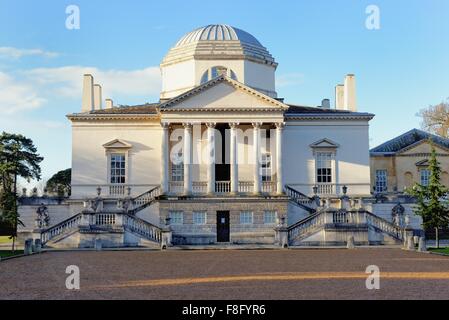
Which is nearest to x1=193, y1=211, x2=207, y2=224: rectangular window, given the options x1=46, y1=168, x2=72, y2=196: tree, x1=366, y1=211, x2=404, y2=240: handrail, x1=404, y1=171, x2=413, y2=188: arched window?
x1=366, y1=211, x2=404, y2=240: handrail

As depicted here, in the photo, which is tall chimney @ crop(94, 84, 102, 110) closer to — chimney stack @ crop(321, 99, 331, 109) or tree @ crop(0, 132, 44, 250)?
tree @ crop(0, 132, 44, 250)

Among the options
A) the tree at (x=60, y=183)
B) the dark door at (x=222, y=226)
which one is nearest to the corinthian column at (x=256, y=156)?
the dark door at (x=222, y=226)

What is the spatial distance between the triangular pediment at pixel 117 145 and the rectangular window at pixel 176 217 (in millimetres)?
7365

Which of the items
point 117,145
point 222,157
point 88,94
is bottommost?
point 222,157

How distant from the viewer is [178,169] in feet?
159

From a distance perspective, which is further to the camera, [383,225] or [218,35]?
[218,35]

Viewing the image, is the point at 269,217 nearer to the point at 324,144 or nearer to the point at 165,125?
the point at 324,144

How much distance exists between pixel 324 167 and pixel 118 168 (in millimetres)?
16205

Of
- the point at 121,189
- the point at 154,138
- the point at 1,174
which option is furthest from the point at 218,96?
the point at 1,174

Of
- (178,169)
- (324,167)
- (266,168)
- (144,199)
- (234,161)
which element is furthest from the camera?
(324,167)

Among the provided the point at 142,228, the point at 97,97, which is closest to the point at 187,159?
the point at 142,228

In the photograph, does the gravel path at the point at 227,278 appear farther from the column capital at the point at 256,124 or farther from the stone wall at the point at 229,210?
the column capital at the point at 256,124

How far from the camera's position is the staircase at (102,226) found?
3894cm

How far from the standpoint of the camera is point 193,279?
1961 cm
